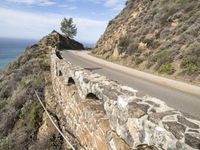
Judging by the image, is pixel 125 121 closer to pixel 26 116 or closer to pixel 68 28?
pixel 26 116

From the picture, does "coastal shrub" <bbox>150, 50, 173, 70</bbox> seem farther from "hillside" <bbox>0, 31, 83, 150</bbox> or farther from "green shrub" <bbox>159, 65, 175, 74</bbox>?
"hillside" <bbox>0, 31, 83, 150</bbox>

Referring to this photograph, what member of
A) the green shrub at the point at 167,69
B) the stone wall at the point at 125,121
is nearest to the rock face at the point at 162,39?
the green shrub at the point at 167,69

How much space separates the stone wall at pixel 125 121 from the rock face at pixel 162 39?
10189 millimetres

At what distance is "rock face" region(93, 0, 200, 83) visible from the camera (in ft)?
59.2

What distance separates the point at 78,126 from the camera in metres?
7.88

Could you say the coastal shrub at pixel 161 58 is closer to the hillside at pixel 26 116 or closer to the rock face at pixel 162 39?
the rock face at pixel 162 39

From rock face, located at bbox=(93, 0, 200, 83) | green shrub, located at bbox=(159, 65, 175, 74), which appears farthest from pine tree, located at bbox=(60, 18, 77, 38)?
green shrub, located at bbox=(159, 65, 175, 74)

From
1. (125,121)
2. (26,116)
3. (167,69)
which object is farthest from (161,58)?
(125,121)

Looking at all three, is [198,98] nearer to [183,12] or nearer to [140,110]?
[140,110]

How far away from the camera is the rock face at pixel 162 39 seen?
1804 cm

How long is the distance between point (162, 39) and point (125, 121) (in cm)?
2095

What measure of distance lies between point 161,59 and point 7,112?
1234 cm

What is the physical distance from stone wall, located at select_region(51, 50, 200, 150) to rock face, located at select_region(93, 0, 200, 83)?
10189 millimetres

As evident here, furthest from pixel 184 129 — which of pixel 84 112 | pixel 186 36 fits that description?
pixel 186 36
